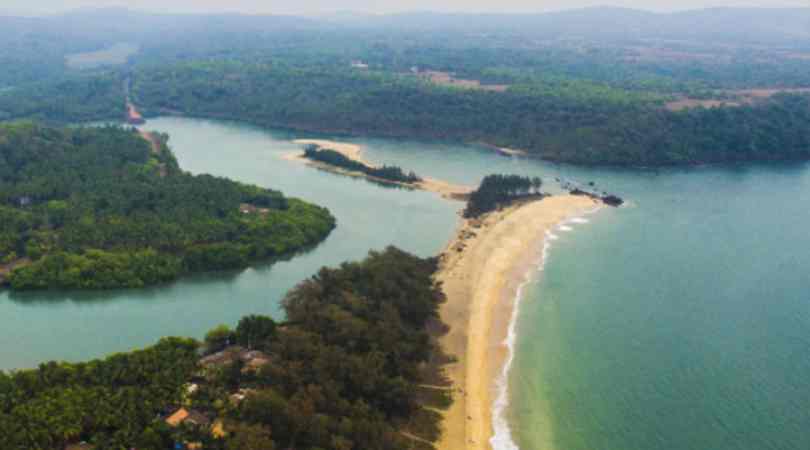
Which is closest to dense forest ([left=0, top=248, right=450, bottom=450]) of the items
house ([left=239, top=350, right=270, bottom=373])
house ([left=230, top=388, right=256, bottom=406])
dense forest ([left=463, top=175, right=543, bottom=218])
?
house ([left=230, top=388, right=256, bottom=406])

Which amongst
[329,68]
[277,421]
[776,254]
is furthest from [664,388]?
[329,68]

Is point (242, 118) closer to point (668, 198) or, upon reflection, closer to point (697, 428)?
point (668, 198)

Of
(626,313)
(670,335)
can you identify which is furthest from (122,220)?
(670,335)

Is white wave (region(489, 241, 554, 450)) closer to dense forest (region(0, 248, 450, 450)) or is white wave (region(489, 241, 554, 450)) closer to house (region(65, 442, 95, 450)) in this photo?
dense forest (region(0, 248, 450, 450))

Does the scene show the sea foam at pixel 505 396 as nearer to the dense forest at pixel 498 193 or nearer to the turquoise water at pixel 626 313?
the turquoise water at pixel 626 313

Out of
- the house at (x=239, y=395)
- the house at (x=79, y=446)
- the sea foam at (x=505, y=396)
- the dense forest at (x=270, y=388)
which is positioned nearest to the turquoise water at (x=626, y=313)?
the sea foam at (x=505, y=396)

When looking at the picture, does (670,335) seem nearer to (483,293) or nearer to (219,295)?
(483,293)
